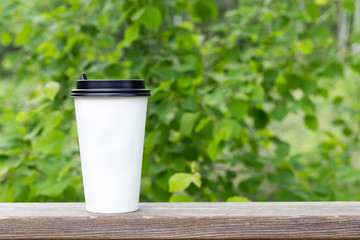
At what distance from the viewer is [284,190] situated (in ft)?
5.84

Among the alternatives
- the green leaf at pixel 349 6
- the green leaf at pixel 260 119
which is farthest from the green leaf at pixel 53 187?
the green leaf at pixel 349 6

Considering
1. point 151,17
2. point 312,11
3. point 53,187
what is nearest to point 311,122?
point 312,11

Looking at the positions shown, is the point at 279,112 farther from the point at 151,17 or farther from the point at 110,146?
the point at 110,146

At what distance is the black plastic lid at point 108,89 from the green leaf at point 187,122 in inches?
25.7

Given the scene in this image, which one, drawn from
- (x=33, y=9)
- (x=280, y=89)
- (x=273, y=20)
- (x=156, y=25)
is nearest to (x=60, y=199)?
(x=156, y=25)

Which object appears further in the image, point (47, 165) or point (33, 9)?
point (33, 9)

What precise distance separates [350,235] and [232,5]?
13.4 ft

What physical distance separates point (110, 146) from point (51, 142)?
55 centimetres

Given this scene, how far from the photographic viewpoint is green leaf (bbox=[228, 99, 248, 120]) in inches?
65.7

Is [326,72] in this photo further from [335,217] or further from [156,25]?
[335,217]

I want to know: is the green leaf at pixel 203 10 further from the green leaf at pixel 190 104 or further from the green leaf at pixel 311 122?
the green leaf at pixel 311 122

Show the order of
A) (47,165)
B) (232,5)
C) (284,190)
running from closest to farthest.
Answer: (47,165) < (284,190) < (232,5)

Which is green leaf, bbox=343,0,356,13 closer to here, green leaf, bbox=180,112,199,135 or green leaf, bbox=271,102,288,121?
green leaf, bbox=271,102,288,121

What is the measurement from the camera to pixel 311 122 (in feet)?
6.56
